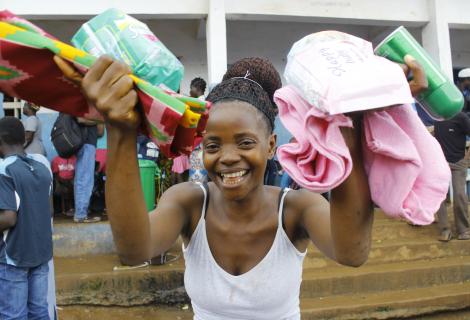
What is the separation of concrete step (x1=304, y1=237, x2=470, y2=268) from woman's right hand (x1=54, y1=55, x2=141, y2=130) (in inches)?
195

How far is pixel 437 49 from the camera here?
738 cm

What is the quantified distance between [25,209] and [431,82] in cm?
314

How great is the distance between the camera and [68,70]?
1.17 metres

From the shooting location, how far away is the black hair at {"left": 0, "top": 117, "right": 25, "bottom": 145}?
11.7ft

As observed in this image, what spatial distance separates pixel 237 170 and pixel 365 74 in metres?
0.66

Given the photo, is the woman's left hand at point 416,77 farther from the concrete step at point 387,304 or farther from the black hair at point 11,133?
the concrete step at point 387,304

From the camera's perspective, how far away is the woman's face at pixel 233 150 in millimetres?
1669

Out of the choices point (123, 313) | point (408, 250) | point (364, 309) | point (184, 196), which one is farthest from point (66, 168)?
point (184, 196)

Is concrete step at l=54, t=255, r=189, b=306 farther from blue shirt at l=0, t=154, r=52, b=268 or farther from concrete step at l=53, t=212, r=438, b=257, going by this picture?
blue shirt at l=0, t=154, r=52, b=268

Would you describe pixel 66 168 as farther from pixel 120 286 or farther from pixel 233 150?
pixel 233 150

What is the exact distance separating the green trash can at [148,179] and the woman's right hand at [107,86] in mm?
4092

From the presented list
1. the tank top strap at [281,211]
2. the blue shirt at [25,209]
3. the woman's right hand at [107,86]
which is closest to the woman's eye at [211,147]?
the tank top strap at [281,211]

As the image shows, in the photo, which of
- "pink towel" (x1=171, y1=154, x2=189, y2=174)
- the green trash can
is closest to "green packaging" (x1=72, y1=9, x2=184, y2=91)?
the green trash can

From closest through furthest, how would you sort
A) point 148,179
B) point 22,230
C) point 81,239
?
point 22,230 < point 148,179 < point 81,239
